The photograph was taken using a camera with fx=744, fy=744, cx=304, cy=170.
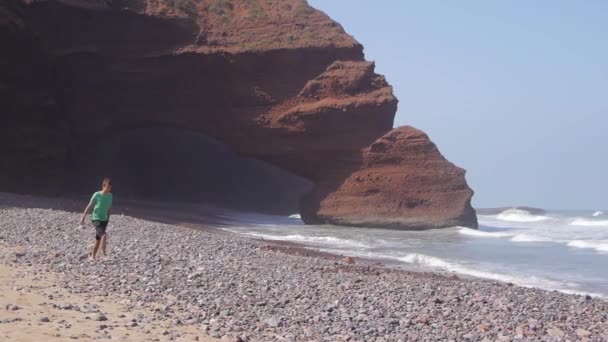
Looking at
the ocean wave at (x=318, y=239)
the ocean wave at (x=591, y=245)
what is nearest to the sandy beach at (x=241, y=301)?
the ocean wave at (x=318, y=239)

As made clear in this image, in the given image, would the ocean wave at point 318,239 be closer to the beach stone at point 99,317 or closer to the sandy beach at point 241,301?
the sandy beach at point 241,301

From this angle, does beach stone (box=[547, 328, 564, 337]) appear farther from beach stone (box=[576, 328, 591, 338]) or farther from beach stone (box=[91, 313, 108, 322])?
beach stone (box=[91, 313, 108, 322])

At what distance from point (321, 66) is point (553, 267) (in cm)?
1831

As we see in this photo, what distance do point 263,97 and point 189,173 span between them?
12573 mm

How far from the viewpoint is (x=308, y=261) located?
14.3 metres

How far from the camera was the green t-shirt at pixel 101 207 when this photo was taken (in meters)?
11.4

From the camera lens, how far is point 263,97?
33.4 metres

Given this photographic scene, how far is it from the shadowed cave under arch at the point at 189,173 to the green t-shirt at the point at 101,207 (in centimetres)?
2631

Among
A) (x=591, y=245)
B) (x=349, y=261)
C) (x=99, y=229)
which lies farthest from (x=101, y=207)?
(x=591, y=245)

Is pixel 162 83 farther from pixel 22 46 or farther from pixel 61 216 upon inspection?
pixel 61 216

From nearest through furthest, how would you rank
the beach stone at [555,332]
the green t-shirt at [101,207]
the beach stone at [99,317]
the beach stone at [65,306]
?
the beach stone at [99,317] → the beach stone at [65,306] → the beach stone at [555,332] → the green t-shirt at [101,207]

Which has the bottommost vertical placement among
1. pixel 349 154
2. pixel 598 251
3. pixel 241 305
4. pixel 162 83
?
pixel 241 305

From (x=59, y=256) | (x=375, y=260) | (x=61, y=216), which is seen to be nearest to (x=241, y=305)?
(x=59, y=256)

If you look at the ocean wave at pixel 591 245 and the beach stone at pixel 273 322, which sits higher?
the ocean wave at pixel 591 245
